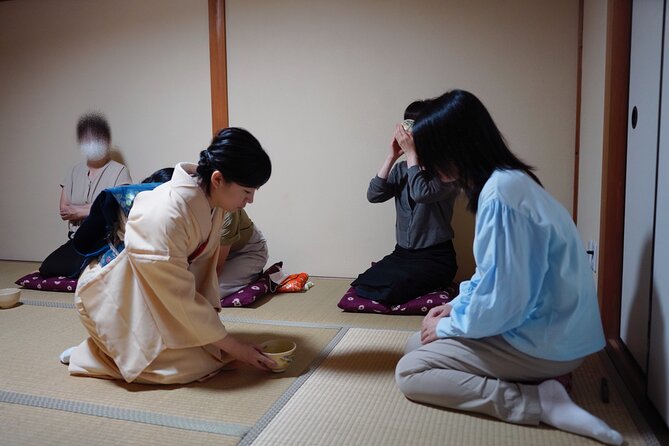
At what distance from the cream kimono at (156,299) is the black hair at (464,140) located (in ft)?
2.79

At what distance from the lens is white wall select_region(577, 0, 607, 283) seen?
236 cm

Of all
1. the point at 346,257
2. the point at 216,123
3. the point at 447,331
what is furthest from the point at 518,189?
the point at 216,123

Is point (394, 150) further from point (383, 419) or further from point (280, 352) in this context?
Result: point (383, 419)

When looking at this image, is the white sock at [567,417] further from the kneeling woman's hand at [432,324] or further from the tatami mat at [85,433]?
the tatami mat at [85,433]

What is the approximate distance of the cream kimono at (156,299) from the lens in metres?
1.80

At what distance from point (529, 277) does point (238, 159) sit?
1.00 m

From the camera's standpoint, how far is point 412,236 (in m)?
2.94

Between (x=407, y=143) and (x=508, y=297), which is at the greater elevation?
(x=407, y=143)

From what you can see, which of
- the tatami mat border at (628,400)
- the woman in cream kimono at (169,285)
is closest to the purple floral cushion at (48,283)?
the woman in cream kimono at (169,285)

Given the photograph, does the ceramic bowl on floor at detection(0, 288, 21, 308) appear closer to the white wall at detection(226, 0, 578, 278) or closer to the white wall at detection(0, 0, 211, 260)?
the white wall at detection(0, 0, 211, 260)

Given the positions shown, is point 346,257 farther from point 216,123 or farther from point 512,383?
point 512,383

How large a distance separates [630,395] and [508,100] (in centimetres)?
200

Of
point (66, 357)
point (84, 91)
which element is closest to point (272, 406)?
point (66, 357)

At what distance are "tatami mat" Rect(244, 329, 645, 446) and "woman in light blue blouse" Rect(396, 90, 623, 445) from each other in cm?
5
